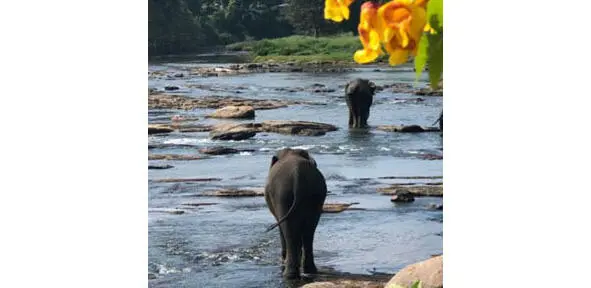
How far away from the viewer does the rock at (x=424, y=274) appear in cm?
281

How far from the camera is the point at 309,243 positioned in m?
3.06

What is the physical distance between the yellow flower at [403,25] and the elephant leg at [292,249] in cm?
231

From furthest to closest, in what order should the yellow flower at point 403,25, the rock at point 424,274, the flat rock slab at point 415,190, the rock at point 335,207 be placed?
the rock at point 335,207 → the flat rock slab at point 415,190 → the rock at point 424,274 → the yellow flower at point 403,25

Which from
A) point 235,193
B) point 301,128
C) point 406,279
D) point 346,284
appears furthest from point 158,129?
point 406,279

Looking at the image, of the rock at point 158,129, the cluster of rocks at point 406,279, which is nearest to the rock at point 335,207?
the cluster of rocks at point 406,279

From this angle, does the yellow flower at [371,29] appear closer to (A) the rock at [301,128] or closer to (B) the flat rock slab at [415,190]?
(B) the flat rock slab at [415,190]

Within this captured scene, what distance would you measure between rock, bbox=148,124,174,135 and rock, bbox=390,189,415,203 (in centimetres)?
77

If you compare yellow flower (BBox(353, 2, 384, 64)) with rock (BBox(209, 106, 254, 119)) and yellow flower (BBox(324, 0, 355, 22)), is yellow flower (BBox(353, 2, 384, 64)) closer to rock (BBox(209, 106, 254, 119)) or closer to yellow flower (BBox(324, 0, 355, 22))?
yellow flower (BBox(324, 0, 355, 22))

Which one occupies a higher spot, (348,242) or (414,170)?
(414,170)

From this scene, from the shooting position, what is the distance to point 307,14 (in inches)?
120
